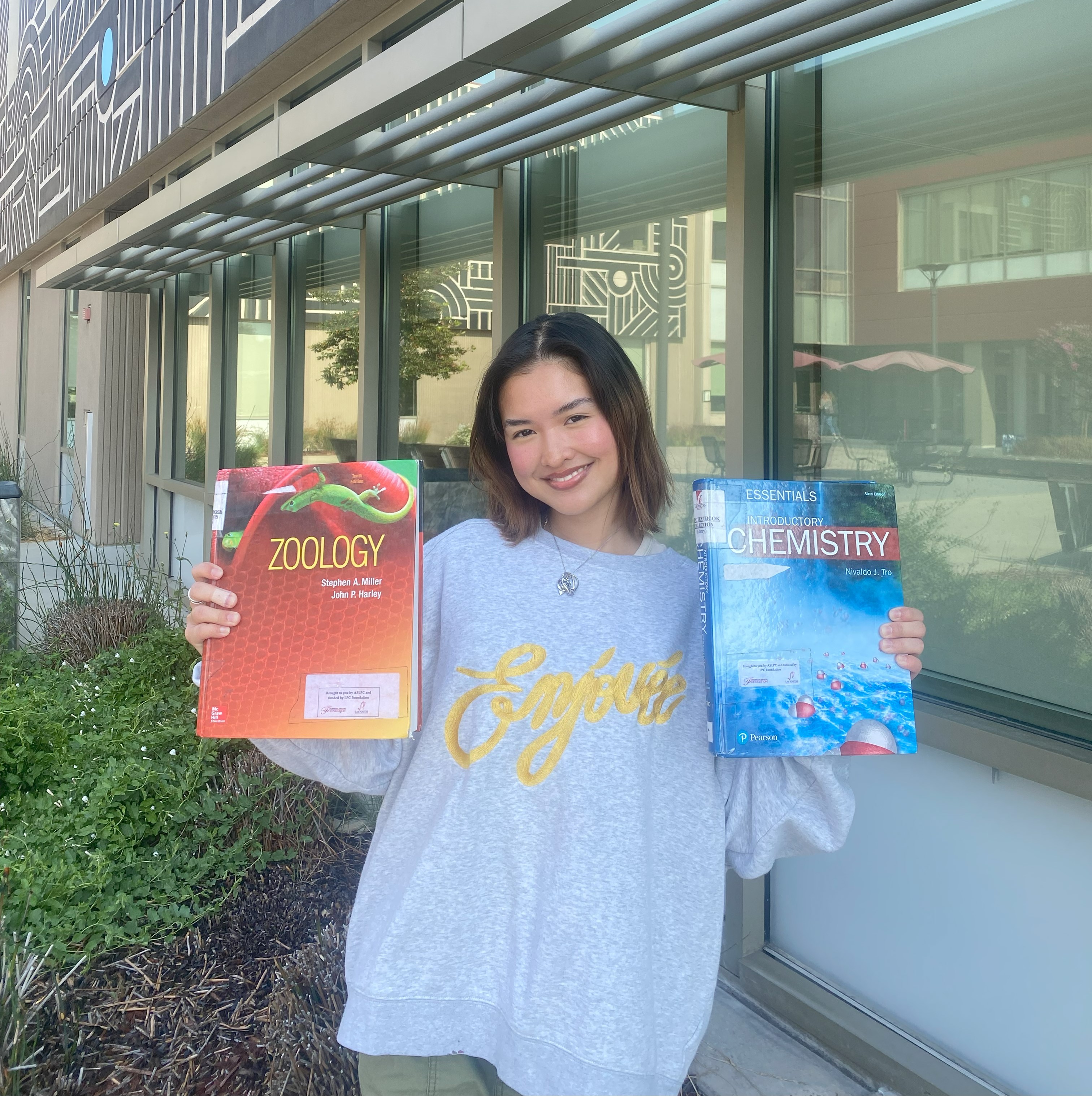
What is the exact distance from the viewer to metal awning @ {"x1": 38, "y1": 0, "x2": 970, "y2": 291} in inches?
93.0

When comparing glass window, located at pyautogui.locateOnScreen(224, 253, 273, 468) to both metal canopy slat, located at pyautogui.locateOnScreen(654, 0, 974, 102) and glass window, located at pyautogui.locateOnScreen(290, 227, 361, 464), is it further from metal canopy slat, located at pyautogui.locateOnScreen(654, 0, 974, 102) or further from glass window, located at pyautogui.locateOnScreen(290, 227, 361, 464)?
metal canopy slat, located at pyautogui.locateOnScreen(654, 0, 974, 102)

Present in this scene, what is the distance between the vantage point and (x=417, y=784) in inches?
60.8

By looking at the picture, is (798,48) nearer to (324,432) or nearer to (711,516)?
(711,516)

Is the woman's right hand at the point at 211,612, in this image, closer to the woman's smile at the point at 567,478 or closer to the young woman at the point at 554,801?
the young woman at the point at 554,801

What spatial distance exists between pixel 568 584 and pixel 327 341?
5.25 metres

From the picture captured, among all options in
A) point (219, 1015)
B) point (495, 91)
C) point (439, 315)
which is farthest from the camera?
point (439, 315)

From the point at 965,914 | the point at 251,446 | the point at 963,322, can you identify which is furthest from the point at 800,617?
the point at 251,446

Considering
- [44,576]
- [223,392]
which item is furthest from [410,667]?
[223,392]

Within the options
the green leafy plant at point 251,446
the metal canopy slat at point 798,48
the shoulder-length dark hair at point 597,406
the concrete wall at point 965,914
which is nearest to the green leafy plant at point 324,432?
the green leafy plant at point 251,446

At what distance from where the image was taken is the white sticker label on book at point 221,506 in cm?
152

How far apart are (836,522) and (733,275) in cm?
167

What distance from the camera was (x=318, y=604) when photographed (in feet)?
4.90

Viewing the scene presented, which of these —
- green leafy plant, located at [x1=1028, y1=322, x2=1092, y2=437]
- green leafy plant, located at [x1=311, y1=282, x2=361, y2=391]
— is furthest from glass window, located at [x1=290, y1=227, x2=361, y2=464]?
green leafy plant, located at [x1=1028, y1=322, x2=1092, y2=437]

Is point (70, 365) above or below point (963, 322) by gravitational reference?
above
